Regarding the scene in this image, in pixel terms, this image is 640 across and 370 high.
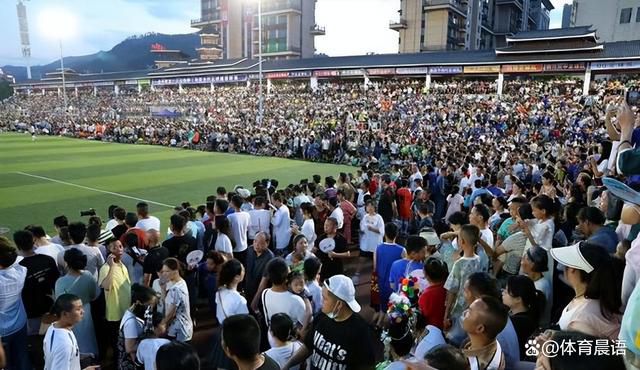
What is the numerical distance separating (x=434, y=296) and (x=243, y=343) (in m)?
1.94

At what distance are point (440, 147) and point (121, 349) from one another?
20941 millimetres

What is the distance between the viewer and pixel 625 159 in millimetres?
3285

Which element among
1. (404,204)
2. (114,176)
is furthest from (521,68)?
(114,176)

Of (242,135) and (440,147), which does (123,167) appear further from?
(440,147)

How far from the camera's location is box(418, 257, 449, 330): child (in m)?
3.96

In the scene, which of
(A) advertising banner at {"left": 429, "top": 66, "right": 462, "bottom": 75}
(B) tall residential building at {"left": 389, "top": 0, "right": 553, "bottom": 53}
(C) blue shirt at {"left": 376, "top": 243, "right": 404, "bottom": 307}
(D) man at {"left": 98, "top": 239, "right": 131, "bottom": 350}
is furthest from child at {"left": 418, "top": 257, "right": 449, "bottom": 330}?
(B) tall residential building at {"left": 389, "top": 0, "right": 553, "bottom": 53}

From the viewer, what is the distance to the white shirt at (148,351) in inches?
144

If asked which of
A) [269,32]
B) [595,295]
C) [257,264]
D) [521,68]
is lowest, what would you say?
[257,264]

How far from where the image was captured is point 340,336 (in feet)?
10.7

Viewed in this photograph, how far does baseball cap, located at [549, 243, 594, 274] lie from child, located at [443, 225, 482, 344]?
3.44 ft

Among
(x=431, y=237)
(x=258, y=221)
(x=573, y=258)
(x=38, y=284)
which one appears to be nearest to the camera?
(x=573, y=258)

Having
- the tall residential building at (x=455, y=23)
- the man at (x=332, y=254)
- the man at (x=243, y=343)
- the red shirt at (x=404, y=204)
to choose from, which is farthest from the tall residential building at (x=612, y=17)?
the man at (x=243, y=343)

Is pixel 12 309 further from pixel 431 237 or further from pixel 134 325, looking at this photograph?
pixel 431 237

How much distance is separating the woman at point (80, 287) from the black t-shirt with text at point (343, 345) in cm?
283
